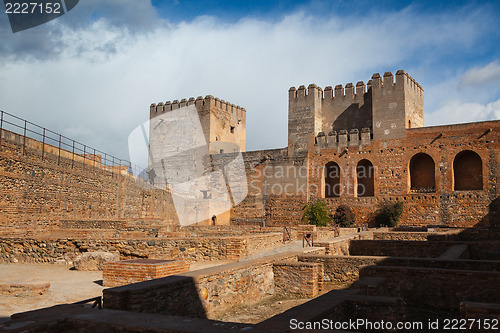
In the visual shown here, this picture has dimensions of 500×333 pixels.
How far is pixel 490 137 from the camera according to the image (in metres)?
21.3

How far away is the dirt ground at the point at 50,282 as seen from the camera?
207 inches

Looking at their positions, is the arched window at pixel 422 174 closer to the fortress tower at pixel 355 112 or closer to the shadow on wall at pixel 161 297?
the fortress tower at pixel 355 112

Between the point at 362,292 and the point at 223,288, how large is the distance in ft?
6.16

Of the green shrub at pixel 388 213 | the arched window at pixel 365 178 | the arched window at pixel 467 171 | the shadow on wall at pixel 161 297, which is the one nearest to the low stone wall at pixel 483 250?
the shadow on wall at pixel 161 297

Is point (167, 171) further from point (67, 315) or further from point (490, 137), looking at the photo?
point (67, 315)

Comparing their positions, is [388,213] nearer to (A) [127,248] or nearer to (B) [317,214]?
(B) [317,214]

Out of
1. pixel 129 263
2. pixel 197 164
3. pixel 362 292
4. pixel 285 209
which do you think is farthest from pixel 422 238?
pixel 197 164

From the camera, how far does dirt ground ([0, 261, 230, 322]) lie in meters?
5.26

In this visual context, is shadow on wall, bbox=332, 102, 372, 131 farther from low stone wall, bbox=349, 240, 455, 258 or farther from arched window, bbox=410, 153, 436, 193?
low stone wall, bbox=349, 240, 455, 258

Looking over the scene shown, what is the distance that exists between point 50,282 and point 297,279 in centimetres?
410

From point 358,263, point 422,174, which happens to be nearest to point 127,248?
point 358,263

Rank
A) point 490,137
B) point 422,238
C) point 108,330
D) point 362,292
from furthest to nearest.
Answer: point 490,137 → point 422,238 → point 362,292 → point 108,330

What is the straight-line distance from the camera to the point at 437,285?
21.3 feet

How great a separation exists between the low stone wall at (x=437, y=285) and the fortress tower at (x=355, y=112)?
1805 centimetres
